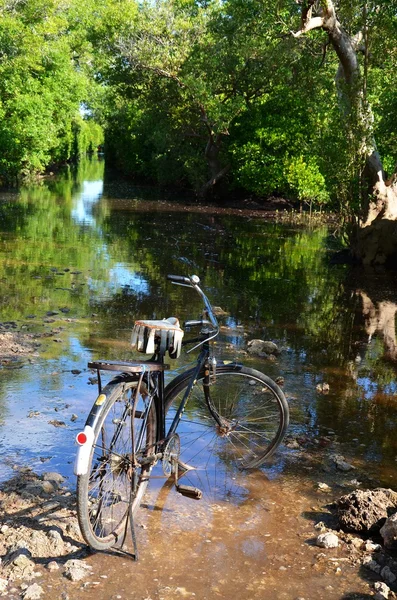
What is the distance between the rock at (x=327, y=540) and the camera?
12.8 ft

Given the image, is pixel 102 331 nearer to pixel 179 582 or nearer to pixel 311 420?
pixel 311 420

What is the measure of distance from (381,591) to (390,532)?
44 cm

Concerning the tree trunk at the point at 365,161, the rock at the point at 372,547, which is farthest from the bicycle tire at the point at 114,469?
the tree trunk at the point at 365,161

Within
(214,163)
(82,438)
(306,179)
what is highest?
(214,163)

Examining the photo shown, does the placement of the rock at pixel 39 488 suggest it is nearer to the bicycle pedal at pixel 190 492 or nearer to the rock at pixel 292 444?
the bicycle pedal at pixel 190 492

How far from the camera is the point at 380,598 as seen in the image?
3393 mm

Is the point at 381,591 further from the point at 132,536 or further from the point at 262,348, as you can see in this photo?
the point at 262,348

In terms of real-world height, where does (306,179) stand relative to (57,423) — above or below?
above

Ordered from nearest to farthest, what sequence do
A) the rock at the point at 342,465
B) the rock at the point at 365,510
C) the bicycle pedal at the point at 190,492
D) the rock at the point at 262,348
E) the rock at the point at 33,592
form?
the rock at the point at 33,592
the rock at the point at 365,510
the bicycle pedal at the point at 190,492
the rock at the point at 342,465
the rock at the point at 262,348

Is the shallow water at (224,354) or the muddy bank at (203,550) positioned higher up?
the shallow water at (224,354)

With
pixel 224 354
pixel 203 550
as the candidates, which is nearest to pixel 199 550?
pixel 203 550

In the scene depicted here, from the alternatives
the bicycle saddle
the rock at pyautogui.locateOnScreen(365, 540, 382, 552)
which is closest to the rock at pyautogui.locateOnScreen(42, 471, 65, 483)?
the bicycle saddle

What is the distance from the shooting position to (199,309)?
961cm

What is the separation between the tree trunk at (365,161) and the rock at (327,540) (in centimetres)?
1087
